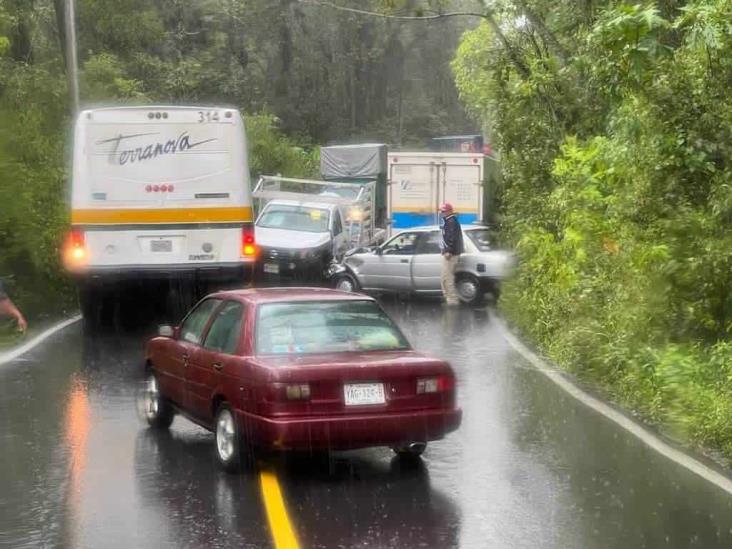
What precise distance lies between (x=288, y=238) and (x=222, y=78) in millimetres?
24647

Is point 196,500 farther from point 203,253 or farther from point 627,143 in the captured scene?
point 203,253

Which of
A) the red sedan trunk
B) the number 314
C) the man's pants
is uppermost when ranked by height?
the number 314

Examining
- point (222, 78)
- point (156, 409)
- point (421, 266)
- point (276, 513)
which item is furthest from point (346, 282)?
point (222, 78)

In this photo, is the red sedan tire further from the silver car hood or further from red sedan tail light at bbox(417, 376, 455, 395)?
the silver car hood

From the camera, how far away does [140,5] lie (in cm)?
3803

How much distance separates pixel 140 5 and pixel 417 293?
60.6ft

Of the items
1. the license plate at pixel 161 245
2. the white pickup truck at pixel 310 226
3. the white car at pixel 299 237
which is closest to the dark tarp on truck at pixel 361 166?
the white pickup truck at pixel 310 226

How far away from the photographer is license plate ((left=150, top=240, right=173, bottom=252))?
693 inches

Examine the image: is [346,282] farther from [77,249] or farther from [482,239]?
[77,249]

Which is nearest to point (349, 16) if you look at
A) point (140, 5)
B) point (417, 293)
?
point (140, 5)

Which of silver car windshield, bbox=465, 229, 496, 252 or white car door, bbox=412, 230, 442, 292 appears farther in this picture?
white car door, bbox=412, 230, 442, 292

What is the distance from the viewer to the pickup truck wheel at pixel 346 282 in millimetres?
24125

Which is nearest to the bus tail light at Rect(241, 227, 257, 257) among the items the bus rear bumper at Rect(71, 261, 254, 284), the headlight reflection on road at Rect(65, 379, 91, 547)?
the bus rear bumper at Rect(71, 261, 254, 284)

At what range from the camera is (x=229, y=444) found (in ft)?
29.3
